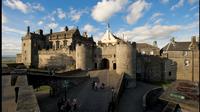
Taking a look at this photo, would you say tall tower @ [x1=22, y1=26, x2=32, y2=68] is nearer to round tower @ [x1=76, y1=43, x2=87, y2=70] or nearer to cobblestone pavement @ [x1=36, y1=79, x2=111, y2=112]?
round tower @ [x1=76, y1=43, x2=87, y2=70]

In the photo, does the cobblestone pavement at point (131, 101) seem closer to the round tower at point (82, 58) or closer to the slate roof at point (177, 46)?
the round tower at point (82, 58)

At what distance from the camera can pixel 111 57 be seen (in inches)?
1486

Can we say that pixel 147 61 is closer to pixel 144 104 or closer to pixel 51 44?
pixel 144 104

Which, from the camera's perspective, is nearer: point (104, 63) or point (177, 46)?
point (104, 63)

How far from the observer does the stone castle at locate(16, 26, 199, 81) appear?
105 feet

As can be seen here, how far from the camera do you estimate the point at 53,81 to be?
25.0 metres

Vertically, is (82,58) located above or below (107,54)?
below

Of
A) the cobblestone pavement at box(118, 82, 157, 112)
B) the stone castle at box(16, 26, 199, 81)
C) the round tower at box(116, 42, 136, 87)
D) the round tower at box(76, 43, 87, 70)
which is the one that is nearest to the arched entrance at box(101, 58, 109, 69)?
the stone castle at box(16, 26, 199, 81)

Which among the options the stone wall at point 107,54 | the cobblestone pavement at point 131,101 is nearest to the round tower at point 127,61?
the cobblestone pavement at point 131,101

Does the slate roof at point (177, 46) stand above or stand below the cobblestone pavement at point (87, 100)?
above

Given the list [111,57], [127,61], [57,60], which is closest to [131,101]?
[127,61]

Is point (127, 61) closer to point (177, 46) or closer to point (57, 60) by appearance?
point (177, 46)

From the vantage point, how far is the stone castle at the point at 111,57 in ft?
105

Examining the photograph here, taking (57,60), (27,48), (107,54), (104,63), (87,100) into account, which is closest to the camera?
(87,100)
